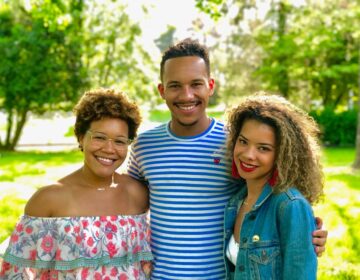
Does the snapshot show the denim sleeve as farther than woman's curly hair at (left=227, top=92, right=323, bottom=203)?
No

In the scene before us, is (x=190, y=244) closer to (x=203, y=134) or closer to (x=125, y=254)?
(x=125, y=254)

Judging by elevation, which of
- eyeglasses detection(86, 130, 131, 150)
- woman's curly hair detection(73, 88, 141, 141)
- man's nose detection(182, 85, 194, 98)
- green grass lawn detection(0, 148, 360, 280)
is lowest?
green grass lawn detection(0, 148, 360, 280)

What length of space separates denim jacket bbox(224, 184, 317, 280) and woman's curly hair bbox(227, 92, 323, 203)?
0.09 metres

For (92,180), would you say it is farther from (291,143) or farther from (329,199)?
(329,199)

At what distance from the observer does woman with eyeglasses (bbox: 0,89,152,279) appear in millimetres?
2605

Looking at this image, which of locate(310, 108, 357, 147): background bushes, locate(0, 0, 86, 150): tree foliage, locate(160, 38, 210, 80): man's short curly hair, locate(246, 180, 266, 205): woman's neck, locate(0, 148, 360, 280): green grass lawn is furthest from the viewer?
locate(310, 108, 357, 147): background bushes

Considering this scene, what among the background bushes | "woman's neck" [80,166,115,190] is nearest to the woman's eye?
"woman's neck" [80,166,115,190]

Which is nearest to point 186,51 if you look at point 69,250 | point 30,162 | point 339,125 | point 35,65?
point 69,250

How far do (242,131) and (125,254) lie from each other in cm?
91

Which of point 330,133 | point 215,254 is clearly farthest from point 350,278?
point 330,133

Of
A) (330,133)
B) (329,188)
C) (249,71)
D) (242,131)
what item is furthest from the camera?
(249,71)

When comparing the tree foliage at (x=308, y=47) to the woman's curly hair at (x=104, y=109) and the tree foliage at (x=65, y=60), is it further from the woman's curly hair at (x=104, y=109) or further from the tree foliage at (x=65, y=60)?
the woman's curly hair at (x=104, y=109)

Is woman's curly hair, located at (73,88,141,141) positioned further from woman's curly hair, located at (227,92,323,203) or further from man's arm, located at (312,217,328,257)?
man's arm, located at (312,217,328,257)

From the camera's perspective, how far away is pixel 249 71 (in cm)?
3125
